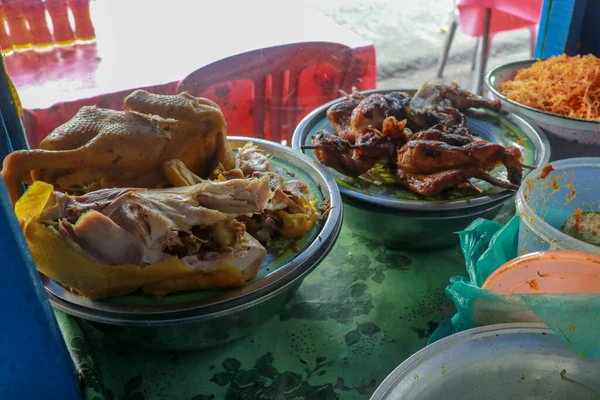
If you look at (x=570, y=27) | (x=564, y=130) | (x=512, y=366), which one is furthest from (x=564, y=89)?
(x=512, y=366)

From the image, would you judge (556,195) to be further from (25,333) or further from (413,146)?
(25,333)

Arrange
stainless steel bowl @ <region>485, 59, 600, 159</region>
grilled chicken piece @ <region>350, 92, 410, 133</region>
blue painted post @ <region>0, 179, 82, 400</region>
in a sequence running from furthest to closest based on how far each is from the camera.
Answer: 1. stainless steel bowl @ <region>485, 59, 600, 159</region>
2. grilled chicken piece @ <region>350, 92, 410, 133</region>
3. blue painted post @ <region>0, 179, 82, 400</region>

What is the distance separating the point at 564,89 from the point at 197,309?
200 cm

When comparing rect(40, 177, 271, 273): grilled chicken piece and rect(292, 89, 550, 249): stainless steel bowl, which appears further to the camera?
rect(292, 89, 550, 249): stainless steel bowl

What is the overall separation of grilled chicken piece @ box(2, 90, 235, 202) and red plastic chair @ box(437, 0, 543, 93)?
12.9ft

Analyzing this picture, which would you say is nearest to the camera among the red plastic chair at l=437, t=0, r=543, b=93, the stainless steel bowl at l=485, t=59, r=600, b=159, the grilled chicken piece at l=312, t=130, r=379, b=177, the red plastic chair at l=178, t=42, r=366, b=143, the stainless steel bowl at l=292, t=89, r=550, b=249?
the stainless steel bowl at l=292, t=89, r=550, b=249

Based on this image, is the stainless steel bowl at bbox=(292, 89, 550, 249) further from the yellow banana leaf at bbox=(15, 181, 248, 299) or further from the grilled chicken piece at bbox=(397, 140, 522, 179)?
the yellow banana leaf at bbox=(15, 181, 248, 299)

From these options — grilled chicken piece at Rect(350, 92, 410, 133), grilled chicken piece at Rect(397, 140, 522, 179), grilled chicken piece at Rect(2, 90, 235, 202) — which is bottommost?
grilled chicken piece at Rect(397, 140, 522, 179)

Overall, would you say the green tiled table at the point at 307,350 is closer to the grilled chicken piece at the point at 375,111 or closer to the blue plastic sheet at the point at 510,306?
the blue plastic sheet at the point at 510,306

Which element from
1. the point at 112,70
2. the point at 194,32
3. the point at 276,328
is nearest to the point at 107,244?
the point at 276,328

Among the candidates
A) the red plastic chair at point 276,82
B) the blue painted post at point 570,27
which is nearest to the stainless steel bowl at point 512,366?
the red plastic chair at point 276,82

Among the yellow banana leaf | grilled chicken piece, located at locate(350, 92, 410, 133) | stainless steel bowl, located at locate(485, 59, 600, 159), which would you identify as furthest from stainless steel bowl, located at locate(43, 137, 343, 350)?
stainless steel bowl, located at locate(485, 59, 600, 159)

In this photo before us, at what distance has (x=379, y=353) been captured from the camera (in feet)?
4.05

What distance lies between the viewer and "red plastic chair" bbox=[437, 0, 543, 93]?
4238 millimetres
